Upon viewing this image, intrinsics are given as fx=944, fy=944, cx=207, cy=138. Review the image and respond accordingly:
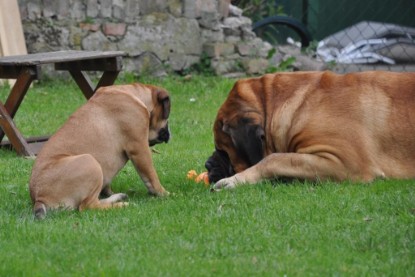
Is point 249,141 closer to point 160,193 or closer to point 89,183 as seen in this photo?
point 160,193

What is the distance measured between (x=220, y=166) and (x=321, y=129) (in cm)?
84

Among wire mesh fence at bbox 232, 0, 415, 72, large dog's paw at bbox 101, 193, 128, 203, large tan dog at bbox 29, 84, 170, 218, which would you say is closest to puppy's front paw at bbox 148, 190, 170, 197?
large tan dog at bbox 29, 84, 170, 218

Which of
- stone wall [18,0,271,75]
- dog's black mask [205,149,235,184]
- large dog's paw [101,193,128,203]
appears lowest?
stone wall [18,0,271,75]

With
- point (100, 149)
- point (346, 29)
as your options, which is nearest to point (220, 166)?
point (100, 149)

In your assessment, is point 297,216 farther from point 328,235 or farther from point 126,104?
point 126,104

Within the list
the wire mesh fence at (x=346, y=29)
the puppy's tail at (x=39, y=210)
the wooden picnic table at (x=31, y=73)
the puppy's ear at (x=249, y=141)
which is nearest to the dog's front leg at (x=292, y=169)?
the puppy's ear at (x=249, y=141)

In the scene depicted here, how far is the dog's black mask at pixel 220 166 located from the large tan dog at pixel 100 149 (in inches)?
15.5

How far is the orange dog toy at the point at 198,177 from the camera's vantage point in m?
7.17

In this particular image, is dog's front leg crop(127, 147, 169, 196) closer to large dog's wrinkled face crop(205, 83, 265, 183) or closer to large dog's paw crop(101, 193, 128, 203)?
large dog's paw crop(101, 193, 128, 203)

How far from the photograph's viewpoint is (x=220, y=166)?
6961 millimetres

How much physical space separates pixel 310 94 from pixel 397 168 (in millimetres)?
806

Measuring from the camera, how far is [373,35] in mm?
15391

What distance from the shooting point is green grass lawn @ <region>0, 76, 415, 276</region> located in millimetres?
4859

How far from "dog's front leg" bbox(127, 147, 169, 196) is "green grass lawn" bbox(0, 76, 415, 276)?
12cm
